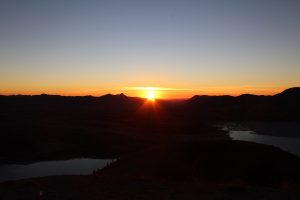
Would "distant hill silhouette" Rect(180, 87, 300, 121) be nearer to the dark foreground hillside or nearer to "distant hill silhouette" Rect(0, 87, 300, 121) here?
"distant hill silhouette" Rect(0, 87, 300, 121)

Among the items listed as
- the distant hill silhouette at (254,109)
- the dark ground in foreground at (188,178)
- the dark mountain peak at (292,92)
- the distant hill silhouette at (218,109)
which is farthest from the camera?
the dark mountain peak at (292,92)

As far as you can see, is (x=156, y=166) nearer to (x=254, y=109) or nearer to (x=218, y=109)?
(x=254, y=109)

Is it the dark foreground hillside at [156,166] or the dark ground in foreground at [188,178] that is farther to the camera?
the dark foreground hillside at [156,166]

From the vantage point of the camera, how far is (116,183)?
15828mm

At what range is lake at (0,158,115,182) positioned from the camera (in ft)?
125

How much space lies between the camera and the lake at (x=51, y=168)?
125 ft

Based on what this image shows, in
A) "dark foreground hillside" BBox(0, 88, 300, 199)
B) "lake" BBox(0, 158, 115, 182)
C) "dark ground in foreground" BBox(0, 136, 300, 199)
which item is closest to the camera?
"dark ground in foreground" BBox(0, 136, 300, 199)

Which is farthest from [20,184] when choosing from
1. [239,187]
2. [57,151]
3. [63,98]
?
[63,98]

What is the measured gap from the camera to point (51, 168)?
4162 centimetres

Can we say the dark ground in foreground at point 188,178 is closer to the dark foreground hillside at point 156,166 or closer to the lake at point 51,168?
the dark foreground hillside at point 156,166

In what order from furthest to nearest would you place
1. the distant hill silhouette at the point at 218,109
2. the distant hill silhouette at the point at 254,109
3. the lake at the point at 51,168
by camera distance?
the distant hill silhouette at the point at 254,109
the distant hill silhouette at the point at 218,109
the lake at the point at 51,168

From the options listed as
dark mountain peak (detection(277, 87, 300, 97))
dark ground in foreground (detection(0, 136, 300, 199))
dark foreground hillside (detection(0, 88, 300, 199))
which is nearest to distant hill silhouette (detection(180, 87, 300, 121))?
dark mountain peak (detection(277, 87, 300, 97))

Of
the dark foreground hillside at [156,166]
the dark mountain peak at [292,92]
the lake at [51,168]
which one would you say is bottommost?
the lake at [51,168]

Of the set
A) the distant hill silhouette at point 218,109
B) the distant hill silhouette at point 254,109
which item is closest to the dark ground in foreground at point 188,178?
the distant hill silhouette at point 218,109
